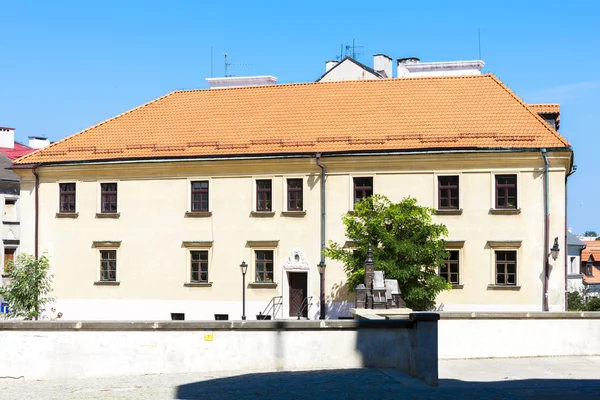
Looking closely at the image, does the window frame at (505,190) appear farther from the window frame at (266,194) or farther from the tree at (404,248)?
the window frame at (266,194)

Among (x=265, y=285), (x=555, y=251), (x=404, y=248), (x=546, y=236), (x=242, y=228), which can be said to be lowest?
(x=265, y=285)

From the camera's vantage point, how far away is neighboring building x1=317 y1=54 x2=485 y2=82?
4867 cm

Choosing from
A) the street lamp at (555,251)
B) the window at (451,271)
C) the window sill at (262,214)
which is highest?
the window sill at (262,214)

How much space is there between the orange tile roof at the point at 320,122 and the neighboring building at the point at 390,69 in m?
6.70

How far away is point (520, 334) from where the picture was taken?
23.3m

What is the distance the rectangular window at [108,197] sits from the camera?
4100 cm

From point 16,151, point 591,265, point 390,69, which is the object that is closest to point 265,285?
point 390,69

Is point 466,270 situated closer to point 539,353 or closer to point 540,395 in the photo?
point 539,353

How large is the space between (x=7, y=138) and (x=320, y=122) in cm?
2911

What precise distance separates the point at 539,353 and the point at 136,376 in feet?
34.1

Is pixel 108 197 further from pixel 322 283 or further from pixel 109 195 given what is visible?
pixel 322 283

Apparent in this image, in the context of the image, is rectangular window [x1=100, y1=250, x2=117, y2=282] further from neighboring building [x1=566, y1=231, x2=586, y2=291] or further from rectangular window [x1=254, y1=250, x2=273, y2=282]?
neighboring building [x1=566, y1=231, x2=586, y2=291]

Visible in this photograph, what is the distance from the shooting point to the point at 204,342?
56.7 feet

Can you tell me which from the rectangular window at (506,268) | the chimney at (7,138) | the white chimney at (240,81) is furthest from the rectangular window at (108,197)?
the chimney at (7,138)
